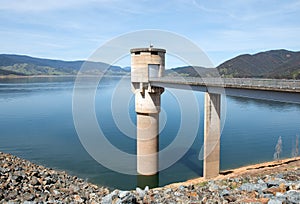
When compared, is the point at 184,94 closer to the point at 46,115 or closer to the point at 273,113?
the point at 273,113

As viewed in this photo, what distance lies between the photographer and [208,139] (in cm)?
1877

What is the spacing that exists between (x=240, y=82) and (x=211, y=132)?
463 centimetres

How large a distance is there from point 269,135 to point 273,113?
1719 cm

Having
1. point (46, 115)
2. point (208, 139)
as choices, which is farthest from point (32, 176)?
point (46, 115)

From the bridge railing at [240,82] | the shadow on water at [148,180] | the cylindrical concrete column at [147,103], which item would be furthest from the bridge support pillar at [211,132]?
the cylindrical concrete column at [147,103]

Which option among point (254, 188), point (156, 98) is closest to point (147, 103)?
point (156, 98)

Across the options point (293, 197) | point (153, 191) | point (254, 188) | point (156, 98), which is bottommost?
point (153, 191)

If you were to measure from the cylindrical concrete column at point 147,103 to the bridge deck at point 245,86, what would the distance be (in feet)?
2.99

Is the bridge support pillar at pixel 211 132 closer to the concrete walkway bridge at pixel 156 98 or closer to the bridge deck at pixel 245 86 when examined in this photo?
the concrete walkway bridge at pixel 156 98

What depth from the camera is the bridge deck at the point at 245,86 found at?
40.1ft

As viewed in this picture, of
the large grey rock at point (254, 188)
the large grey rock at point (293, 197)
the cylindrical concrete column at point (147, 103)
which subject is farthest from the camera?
the cylindrical concrete column at point (147, 103)

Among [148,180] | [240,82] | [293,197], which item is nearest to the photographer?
[293,197]

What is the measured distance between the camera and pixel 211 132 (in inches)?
736

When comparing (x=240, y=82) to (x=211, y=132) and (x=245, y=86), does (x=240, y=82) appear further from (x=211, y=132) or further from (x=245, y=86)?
(x=211, y=132)
